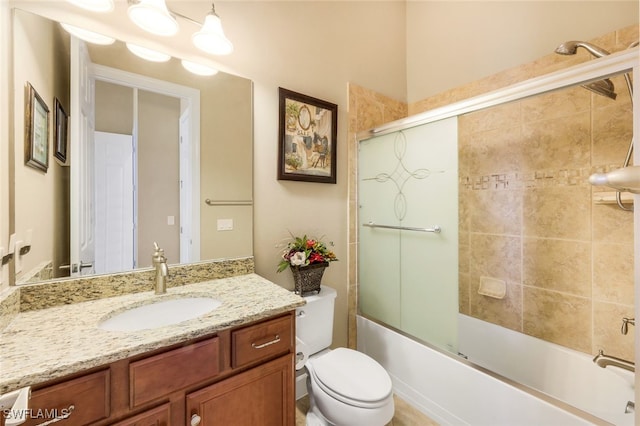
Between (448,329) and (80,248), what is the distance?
1857mm

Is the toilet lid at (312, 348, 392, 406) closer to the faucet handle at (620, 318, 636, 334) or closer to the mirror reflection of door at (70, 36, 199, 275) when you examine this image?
the mirror reflection of door at (70, 36, 199, 275)

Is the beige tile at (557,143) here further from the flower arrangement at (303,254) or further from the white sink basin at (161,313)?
the white sink basin at (161,313)

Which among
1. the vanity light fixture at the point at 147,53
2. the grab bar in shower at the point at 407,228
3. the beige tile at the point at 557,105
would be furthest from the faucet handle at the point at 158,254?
the beige tile at the point at 557,105

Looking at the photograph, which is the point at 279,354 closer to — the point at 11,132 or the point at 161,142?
the point at 161,142

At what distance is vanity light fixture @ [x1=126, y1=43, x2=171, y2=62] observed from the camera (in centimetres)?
125

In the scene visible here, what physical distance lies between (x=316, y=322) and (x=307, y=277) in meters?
0.25

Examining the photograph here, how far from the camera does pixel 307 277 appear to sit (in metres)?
1.61

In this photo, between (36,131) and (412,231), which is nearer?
(36,131)

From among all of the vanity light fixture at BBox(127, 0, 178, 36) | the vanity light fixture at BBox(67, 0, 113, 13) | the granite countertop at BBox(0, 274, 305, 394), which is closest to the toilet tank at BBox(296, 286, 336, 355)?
the granite countertop at BBox(0, 274, 305, 394)

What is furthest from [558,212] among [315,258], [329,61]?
[329,61]

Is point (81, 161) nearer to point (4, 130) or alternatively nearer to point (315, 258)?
point (4, 130)

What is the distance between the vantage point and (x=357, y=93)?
6.75 ft

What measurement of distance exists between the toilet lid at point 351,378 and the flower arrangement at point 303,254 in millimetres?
512

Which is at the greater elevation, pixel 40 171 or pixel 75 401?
pixel 40 171
